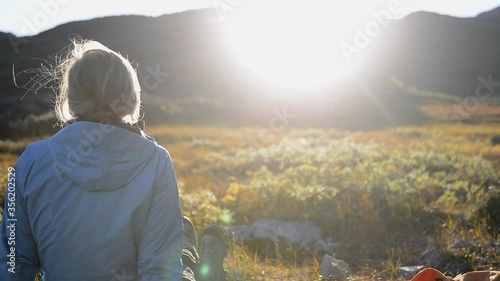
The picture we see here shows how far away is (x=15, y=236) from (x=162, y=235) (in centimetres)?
68

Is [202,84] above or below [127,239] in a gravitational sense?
below

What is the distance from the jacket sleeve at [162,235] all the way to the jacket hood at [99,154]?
0.12 metres

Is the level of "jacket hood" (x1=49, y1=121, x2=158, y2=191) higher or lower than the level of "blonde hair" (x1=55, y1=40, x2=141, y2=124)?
lower

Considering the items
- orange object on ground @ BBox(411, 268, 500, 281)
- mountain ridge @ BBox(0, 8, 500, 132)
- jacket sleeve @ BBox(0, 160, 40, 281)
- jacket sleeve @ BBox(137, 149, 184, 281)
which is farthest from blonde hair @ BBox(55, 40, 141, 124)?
mountain ridge @ BBox(0, 8, 500, 132)

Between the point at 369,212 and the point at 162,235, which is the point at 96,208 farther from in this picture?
the point at 369,212

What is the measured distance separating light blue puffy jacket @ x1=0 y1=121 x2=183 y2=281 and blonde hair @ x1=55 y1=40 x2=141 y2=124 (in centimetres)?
9

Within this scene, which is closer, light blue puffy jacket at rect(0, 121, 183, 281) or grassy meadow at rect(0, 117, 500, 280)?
light blue puffy jacket at rect(0, 121, 183, 281)

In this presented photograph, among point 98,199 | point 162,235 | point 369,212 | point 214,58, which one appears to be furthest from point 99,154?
point 214,58

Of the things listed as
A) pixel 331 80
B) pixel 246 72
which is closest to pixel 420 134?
pixel 331 80

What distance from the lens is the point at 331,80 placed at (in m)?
61.8

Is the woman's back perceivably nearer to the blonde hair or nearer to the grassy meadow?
the blonde hair

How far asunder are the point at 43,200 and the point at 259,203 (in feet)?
19.2

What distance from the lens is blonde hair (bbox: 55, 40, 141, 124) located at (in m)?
2.07

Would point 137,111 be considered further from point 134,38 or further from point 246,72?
point 134,38
